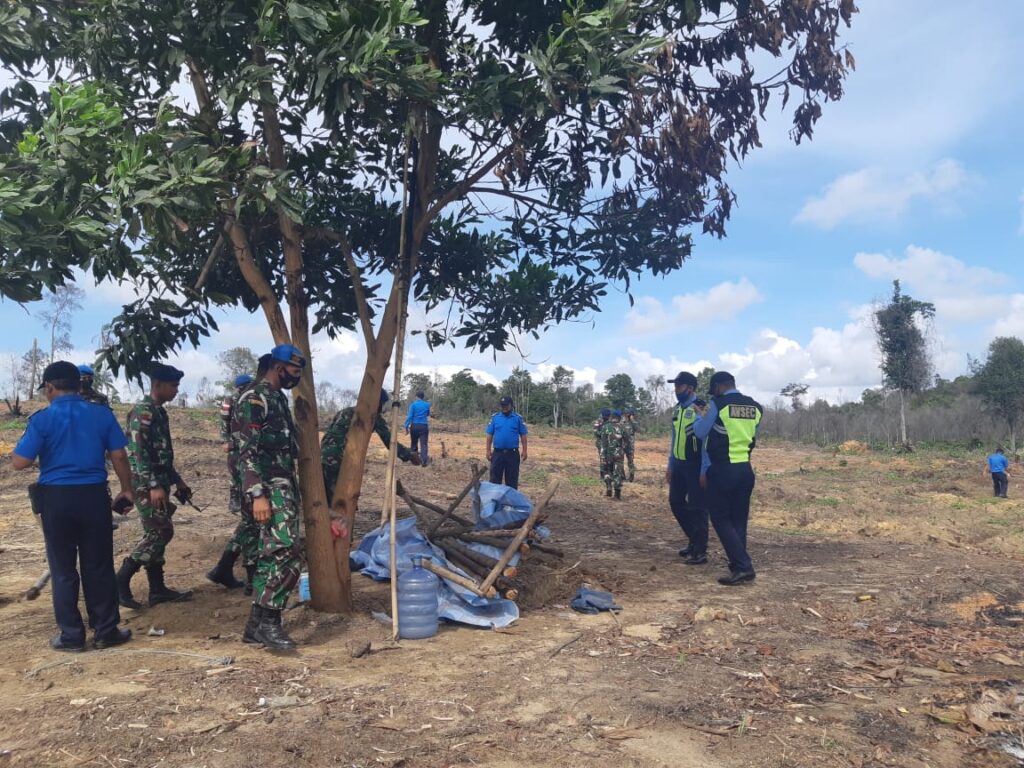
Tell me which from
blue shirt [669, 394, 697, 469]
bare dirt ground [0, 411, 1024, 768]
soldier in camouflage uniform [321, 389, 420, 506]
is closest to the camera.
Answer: bare dirt ground [0, 411, 1024, 768]

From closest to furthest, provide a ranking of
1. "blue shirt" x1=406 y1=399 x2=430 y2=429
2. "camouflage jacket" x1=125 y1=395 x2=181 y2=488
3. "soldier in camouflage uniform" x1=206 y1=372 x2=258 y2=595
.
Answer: "soldier in camouflage uniform" x1=206 y1=372 x2=258 y2=595 → "camouflage jacket" x1=125 y1=395 x2=181 y2=488 → "blue shirt" x1=406 y1=399 x2=430 y2=429

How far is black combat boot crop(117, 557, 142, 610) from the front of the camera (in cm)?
563

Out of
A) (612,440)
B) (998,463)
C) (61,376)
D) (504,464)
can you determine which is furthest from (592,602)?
(998,463)

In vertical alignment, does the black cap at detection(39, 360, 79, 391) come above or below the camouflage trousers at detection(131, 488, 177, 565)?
above

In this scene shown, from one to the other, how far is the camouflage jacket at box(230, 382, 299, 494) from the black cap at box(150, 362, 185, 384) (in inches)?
47.5

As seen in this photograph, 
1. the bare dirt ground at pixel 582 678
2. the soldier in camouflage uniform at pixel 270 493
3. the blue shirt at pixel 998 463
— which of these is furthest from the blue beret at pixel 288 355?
the blue shirt at pixel 998 463

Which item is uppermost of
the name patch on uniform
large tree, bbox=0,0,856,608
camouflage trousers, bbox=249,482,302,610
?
large tree, bbox=0,0,856,608

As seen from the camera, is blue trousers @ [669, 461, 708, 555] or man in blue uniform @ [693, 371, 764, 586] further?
blue trousers @ [669, 461, 708, 555]

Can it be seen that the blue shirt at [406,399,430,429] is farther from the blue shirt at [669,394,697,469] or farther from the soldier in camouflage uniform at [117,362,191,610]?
the soldier in camouflage uniform at [117,362,191,610]

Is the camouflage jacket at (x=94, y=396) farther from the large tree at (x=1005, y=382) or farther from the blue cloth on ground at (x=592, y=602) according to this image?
the large tree at (x=1005, y=382)

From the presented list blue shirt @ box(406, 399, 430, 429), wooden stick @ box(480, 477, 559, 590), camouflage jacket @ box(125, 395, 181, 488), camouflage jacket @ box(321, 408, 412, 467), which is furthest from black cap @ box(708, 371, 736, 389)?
blue shirt @ box(406, 399, 430, 429)

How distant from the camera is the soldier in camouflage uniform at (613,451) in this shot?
14375mm

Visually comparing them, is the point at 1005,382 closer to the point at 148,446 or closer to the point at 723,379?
the point at 723,379

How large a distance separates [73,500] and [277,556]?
1243 mm
